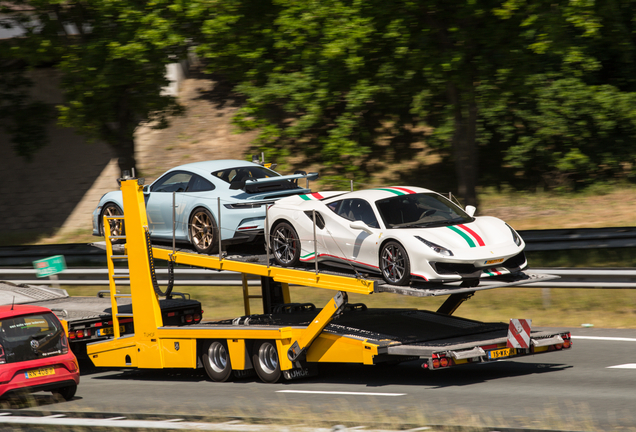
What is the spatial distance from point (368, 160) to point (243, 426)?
19.6 m

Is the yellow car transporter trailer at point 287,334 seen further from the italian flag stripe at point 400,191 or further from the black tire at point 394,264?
the italian flag stripe at point 400,191

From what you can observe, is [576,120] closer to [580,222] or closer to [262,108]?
[580,222]

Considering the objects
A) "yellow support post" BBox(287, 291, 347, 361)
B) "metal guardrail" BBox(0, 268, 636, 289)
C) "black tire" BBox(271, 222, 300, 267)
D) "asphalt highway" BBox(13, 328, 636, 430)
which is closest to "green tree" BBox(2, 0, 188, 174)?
"metal guardrail" BBox(0, 268, 636, 289)

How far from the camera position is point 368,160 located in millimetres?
26234

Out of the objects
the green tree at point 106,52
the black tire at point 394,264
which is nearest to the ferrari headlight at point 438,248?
the black tire at point 394,264

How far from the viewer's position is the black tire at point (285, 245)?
1098 centimetres

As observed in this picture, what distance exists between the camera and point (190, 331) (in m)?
11.6

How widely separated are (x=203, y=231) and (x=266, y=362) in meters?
2.30

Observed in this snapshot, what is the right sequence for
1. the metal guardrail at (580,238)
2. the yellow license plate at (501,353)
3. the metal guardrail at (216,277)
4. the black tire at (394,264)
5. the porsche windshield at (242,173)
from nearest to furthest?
the black tire at (394,264) → the yellow license plate at (501,353) → the porsche windshield at (242,173) → the metal guardrail at (216,277) → the metal guardrail at (580,238)

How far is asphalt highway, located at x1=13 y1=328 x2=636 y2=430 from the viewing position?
26.9ft

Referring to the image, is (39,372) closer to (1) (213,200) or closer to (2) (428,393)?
(1) (213,200)

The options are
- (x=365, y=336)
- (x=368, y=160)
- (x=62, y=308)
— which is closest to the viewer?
(x=365, y=336)

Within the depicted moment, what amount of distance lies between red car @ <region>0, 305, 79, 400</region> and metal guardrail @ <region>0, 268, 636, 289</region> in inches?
167

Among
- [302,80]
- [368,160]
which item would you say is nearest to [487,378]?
[302,80]
